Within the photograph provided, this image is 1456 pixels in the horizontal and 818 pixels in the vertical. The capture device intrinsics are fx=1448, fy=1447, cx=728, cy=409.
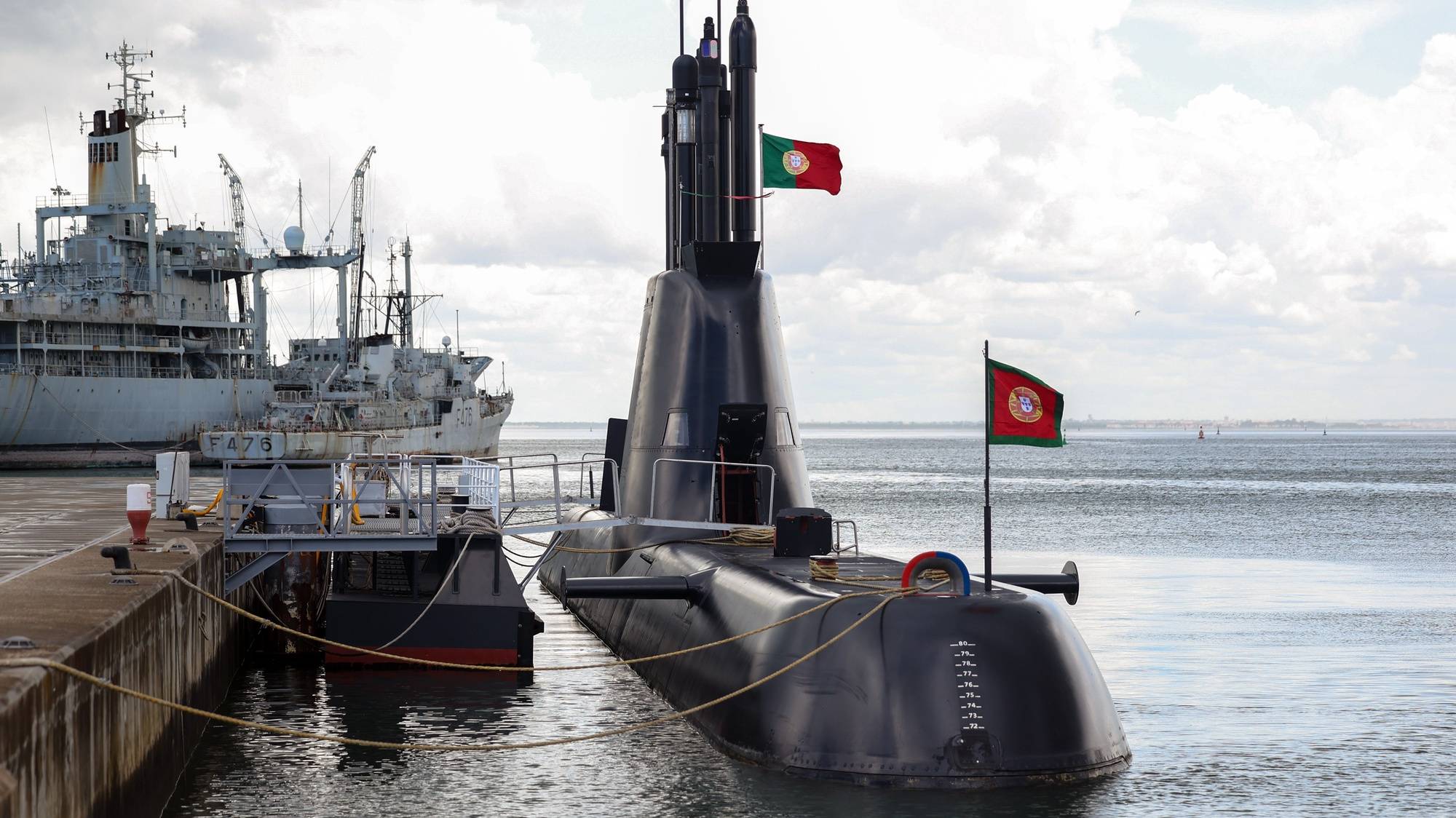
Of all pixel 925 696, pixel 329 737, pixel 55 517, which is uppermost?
pixel 55 517

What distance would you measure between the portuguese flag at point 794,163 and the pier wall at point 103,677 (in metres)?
9.02

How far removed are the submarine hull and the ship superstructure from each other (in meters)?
67.7

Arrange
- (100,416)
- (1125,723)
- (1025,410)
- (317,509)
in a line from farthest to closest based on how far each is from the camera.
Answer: (100,416) < (317,509) < (1125,723) < (1025,410)

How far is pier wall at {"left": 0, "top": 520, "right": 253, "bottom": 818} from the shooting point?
317 inches

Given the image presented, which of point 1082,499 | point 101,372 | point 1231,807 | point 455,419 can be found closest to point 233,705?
point 1231,807

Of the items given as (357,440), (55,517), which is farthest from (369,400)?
(55,517)

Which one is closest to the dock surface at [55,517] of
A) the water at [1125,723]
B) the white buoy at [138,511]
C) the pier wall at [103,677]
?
the pier wall at [103,677]

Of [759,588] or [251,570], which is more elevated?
[759,588]

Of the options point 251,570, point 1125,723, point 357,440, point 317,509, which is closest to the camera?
point 1125,723

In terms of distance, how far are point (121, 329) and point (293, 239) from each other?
1291 cm

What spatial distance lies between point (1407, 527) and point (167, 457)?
4177 centimetres

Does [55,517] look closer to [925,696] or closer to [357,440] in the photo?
[925,696]

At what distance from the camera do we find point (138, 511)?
51.6ft

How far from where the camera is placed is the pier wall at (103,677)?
8.05 m
